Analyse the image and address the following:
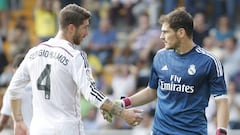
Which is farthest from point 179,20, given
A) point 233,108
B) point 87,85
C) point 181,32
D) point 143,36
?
point 143,36

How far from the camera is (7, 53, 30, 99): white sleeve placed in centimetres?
784

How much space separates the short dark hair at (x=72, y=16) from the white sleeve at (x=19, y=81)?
585 mm

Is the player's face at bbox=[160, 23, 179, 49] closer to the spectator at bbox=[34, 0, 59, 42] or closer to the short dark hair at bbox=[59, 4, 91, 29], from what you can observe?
the short dark hair at bbox=[59, 4, 91, 29]

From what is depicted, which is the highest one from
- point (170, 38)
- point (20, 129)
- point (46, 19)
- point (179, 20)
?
point (46, 19)

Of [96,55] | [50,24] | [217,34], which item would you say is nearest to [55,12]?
[50,24]

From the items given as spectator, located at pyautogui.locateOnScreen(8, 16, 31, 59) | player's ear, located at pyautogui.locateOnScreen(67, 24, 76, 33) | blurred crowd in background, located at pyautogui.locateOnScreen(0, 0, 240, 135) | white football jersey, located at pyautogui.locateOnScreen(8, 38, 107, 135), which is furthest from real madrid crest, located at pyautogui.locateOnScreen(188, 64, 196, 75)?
spectator, located at pyautogui.locateOnScreen(8, 16, 31, 59)

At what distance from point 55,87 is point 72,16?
703 mm

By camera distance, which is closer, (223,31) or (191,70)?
(191,70)

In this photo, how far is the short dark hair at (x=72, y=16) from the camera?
24.8 ft

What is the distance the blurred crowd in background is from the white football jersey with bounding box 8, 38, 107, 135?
18.6ft

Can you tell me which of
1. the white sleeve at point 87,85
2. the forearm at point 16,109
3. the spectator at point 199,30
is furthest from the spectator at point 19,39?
the white sleeve at point 87,85

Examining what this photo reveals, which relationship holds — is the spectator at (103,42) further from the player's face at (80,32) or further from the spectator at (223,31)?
the player's face at (80,32)

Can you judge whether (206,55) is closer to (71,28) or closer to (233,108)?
(71,28)

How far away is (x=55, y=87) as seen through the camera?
7547 mm
